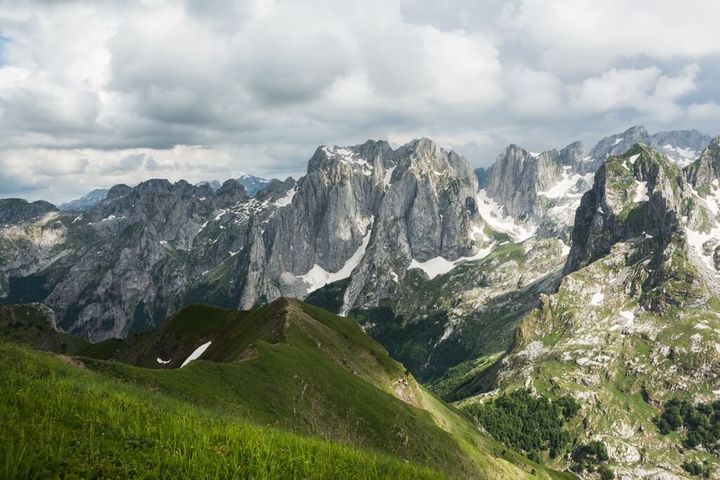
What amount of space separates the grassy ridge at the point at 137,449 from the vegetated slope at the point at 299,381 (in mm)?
1084

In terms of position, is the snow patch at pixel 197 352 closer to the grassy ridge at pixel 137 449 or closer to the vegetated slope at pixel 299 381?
the vegetated slope at pixel 299 381

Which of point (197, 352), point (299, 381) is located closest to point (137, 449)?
point (299, 381)

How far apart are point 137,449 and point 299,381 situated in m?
57.7

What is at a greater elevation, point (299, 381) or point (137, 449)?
point (137, 449)

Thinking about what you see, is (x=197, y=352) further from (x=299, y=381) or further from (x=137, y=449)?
(x=137, y=449)

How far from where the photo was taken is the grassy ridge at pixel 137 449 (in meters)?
8.65

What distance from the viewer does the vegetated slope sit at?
47.8 m

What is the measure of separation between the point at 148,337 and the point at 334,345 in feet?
249

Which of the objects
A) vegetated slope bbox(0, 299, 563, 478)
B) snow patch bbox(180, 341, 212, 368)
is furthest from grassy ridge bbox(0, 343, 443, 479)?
snow patch bbox(180, 341, 212, 368)

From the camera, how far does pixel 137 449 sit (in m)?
10.2

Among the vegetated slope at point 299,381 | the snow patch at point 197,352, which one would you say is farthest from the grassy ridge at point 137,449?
the snow patch at point 197,352

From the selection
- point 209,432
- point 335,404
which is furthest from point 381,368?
point 209,432

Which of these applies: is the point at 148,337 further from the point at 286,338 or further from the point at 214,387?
the point at 214,387

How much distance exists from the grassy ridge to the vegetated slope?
1084 mm
